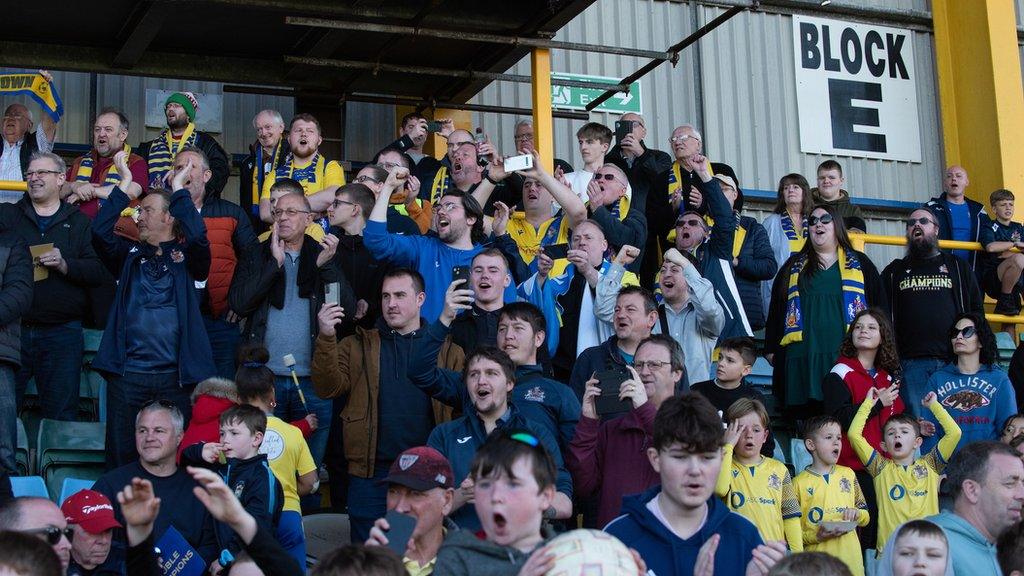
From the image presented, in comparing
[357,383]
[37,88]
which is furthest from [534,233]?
[37,88]

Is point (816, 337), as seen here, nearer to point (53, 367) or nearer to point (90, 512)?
point (53, 367)

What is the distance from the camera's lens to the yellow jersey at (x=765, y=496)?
747cm

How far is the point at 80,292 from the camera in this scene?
29.7 feet

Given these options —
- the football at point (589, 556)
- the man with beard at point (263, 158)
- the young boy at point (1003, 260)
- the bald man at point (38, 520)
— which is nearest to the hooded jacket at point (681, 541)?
the football at point (589, 556)

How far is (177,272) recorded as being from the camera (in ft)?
28.0

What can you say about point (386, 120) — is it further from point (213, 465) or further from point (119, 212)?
point (213, 465)

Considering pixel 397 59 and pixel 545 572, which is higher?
pixel 397 59

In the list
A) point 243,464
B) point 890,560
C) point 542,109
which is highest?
point 542,109

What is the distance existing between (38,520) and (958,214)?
9.86 m

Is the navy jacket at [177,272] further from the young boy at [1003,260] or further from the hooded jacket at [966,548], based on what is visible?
the young boy at [1003,260]

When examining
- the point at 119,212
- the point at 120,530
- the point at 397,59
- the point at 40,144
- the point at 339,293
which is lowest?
the point at 120,530

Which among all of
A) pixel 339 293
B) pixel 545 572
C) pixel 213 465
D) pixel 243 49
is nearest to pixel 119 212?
pixel 339 293

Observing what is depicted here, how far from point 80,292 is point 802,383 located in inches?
205

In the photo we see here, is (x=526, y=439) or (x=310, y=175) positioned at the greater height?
(x=310, y=175)
